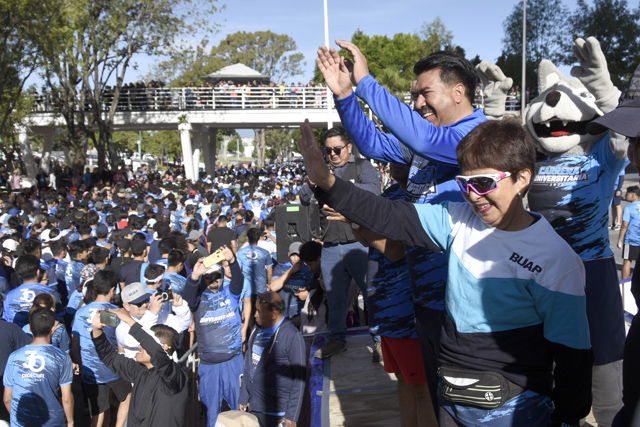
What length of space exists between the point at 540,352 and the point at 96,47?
25498 millimetres

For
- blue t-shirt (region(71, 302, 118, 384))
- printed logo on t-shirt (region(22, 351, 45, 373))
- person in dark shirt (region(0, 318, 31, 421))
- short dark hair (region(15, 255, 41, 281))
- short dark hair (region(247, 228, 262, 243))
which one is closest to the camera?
printed logo on t-shirt (region(22, 351, 45, 373))

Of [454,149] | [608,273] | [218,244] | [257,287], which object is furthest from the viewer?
[218,244]

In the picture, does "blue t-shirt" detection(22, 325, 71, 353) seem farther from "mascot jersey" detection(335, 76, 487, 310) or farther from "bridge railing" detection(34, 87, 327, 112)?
"bridge railing" detection(34, 87, 327, 112)

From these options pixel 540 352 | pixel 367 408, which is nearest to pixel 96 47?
pixel 367 408

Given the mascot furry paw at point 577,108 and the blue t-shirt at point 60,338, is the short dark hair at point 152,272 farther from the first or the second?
the mascot furry paw at point 577,108

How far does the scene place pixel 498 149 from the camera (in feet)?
6.11

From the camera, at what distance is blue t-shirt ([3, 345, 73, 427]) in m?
4.86

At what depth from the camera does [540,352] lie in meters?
1.87

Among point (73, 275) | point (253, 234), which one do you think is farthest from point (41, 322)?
point (253, 234)

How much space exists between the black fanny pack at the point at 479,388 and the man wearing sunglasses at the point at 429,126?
50cm

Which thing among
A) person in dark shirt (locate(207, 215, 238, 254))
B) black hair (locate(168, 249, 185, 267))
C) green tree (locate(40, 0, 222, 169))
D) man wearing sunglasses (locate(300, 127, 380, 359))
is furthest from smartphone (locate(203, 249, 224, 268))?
green tree (locate(40, 0, 222, 169))

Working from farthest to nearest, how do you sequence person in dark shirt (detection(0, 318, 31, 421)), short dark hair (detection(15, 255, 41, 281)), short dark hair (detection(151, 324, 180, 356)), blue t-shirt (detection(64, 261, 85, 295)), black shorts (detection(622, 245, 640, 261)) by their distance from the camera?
black shorts (detection(622, 245, 640, 261)) → blue t-shirt (detection(64, 261, 85, 295)) → short dark hair (detection(15, 255, 41, 281)) → person in dark shirt (detection(0, 318, 31, 421)) → short dark hair (detection(151, 324, 180, 356))

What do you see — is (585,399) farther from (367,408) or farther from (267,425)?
(267,425)

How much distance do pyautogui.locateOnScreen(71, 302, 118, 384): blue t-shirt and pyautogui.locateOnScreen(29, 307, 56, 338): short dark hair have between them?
2.62 ft
